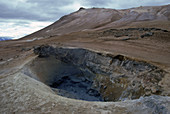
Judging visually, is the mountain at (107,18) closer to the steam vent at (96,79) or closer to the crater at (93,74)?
the steam vent at (96,79)

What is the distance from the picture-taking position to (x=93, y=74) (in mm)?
6207

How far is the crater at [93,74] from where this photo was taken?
4227 mm

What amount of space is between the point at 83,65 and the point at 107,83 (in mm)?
1548

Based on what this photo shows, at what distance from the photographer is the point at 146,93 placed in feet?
12.2

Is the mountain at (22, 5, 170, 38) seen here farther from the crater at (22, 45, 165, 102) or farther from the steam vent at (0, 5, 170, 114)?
the crater at (22, 45, 165, 102)

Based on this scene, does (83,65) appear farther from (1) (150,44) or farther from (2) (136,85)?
(1) (150,44)

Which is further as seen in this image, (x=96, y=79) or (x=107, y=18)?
(x=107, y=18)

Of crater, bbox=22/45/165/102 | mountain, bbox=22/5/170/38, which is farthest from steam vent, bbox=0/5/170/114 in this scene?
mountain, bbox=22/5/170/38

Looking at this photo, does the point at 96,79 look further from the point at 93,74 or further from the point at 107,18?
the point at 107,18

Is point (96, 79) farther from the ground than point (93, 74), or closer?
closer

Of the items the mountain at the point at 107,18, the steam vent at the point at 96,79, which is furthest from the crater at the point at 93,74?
the mountain at the point at 107,18

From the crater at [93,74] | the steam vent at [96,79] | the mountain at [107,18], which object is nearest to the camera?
the steam vent at [96,79]

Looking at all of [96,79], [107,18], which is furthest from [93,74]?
[107,18]

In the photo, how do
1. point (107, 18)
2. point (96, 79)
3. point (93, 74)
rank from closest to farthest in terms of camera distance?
point (96, 79)
point (93, 74)
point (107, 18)
